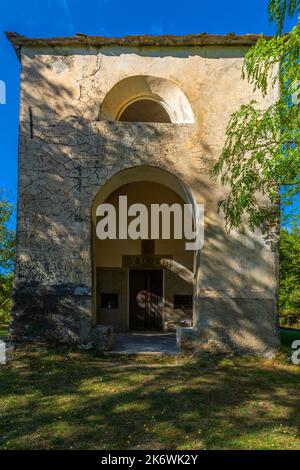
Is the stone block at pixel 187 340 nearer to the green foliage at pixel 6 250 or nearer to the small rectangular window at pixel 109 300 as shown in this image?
the small rectangular window at pixel 109 300

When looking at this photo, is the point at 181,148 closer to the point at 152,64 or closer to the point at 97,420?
the point at 152,64

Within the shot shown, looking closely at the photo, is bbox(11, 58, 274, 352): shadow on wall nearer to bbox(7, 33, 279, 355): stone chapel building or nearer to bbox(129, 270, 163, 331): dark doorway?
bbox(7, 33, 279, 355): stone chapel building

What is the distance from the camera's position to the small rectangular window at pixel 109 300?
1115cm

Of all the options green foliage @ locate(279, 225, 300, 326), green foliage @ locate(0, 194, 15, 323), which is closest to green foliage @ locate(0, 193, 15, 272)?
green foliage @ locate(0, 194, 15, 323)

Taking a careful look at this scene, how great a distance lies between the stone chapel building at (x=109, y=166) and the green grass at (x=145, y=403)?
0.81m

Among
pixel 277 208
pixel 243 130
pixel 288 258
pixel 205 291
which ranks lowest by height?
pixel 205 291

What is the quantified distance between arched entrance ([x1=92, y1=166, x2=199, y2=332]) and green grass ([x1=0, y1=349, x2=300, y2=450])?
12.1 ft

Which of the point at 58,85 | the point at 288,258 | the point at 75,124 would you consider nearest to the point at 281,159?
the point at 75,124

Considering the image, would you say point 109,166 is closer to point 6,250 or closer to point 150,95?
point 150,95

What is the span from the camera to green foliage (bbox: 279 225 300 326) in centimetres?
1447

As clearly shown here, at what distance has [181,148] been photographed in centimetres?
780

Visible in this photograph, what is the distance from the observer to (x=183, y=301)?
11.0 meters

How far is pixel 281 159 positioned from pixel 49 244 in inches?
198

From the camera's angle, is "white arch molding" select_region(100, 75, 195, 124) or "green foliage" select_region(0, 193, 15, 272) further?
"green foliage" select_region(0, 193, 15, 272)
